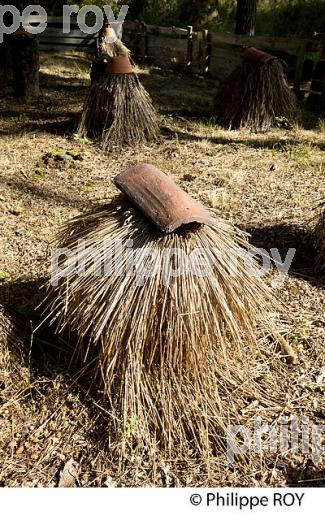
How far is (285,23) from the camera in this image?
40.3ft

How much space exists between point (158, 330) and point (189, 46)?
352 inches

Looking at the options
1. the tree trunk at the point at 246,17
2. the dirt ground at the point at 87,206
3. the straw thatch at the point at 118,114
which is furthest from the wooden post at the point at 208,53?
the straw thatch at the point at 118,114

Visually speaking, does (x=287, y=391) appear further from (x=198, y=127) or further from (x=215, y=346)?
(x=198, y=127)

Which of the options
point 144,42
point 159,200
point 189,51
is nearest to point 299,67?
point 189,51

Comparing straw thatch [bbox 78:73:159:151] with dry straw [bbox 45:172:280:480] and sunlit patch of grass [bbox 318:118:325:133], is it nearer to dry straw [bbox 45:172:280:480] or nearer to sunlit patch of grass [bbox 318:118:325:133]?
sunlit patch of grass [bbox 318:118:325:133]

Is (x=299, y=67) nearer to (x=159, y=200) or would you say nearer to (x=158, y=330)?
(x=159, y=200)

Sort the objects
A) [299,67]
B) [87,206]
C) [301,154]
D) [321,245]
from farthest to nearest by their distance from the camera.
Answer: [299,67]
[301,154]
[321,245]
[87,206]

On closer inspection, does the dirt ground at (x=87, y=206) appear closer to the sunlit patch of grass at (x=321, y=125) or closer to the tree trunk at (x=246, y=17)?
the sunlit patch of grass at (x=321, y=125)

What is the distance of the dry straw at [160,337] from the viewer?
2197 mm

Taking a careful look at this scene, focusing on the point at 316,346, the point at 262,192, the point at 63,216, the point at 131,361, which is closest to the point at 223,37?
the point at 262,192

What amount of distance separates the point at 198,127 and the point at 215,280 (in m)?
4.68

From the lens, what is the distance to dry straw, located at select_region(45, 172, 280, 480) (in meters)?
2.20

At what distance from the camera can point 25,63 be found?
275 inches

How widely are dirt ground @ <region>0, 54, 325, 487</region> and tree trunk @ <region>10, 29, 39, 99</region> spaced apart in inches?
8.8
